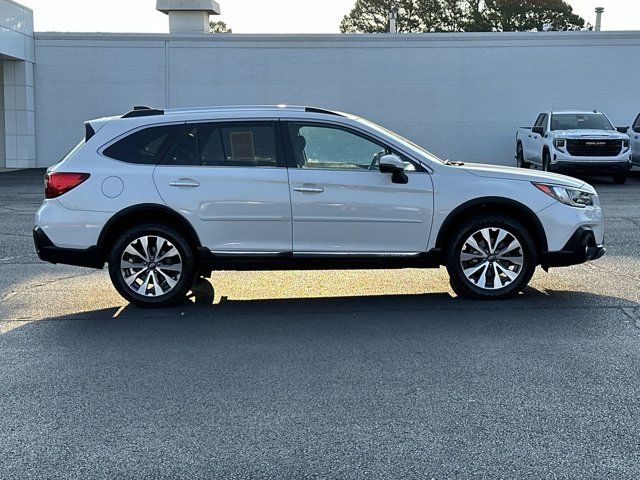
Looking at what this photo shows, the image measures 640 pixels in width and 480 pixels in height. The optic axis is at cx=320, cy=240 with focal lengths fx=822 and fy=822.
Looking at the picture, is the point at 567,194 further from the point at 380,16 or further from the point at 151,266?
the point at 380,16

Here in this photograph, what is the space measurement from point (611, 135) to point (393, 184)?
14.9 metres

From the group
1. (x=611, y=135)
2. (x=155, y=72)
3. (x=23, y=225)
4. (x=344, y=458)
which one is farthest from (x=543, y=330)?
(x=155, y=72)

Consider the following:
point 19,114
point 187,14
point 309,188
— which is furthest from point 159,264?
point 187,14

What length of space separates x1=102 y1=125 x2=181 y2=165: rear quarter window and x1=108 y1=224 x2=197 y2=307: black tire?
0.65 metres

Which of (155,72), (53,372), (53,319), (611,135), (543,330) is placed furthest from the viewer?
(155,72)

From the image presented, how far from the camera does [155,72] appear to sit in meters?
28.1

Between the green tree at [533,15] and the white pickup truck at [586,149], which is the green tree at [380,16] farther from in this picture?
the white pickup truck at [586,149]

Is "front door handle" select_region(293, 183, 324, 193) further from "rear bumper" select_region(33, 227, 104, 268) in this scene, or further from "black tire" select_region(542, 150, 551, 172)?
"black tire" select_region(542, 150, 551, 172)

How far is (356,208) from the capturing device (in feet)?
25.1

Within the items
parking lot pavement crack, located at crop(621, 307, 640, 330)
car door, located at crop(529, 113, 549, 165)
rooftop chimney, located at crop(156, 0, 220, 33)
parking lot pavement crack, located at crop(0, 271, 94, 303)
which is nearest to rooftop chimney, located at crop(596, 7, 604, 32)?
car door, located at crop(529, 113, 549, 165)

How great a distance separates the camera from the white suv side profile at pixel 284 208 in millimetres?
7617

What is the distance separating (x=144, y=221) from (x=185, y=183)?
0.54 meters

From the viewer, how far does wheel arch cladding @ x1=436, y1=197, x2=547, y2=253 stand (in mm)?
7672

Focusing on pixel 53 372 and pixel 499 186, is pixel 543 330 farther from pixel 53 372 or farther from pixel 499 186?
pixel 53 372
